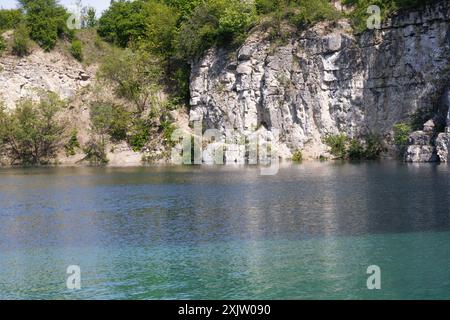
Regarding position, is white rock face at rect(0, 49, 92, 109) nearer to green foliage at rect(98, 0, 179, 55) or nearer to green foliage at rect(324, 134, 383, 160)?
green foliage at rect(98, 0, 179, 55)

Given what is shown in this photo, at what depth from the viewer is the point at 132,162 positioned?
76.4 metres

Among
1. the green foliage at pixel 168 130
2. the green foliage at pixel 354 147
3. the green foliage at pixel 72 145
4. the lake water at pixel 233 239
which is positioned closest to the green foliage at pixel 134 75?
the green foliage at pixel 168 130

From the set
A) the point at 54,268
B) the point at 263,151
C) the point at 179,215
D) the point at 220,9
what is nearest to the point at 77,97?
the point at 220,9

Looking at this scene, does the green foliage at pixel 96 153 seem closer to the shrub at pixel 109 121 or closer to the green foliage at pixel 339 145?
the shrub at pixel 109 121

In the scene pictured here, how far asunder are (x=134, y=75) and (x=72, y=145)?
1171cm

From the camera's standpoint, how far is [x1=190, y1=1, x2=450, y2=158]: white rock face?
65188 millimetres

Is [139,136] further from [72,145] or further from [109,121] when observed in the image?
[72,145]

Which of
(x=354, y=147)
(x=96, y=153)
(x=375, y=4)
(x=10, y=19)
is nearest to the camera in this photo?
(x=354, y=147)

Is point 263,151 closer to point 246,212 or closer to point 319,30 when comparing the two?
point 319,30

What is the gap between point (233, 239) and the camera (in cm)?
2767

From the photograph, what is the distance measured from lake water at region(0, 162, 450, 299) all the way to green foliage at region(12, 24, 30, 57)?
4102 centimetres

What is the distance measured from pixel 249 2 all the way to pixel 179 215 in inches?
1921

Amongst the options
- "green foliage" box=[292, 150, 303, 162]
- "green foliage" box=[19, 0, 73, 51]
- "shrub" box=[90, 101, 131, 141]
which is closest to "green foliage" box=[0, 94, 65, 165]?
"shrub" box=[90, 101, 131, 141]

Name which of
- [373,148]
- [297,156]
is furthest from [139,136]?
[373,148]
